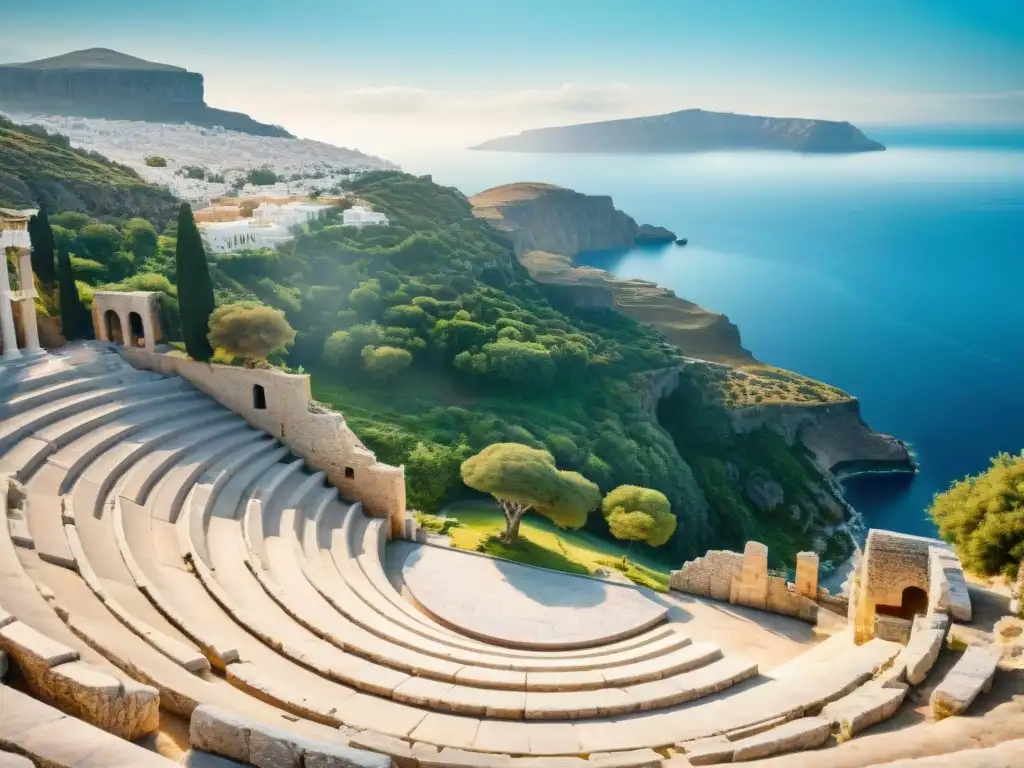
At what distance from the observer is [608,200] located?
196 m

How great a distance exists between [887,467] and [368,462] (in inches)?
2534

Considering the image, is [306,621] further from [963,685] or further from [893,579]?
[893,579]

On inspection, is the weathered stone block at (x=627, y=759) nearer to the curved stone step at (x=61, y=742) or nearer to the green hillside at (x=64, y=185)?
the curved stone step at (x=61, y=742)

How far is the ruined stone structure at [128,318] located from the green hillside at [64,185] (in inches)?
1050

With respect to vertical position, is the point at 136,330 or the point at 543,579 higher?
the point at 136,330

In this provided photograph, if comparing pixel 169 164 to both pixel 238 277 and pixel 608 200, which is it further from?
pixel 608 200

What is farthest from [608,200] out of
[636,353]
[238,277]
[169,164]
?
[238,277]

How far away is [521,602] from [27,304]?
18102 millimetres

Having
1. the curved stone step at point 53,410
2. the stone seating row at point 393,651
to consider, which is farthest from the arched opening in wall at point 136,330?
the stone seating row at point 393,651

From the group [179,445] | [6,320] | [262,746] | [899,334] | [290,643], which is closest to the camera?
[262,746]

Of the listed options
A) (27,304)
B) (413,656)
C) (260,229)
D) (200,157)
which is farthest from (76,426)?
(200,157)

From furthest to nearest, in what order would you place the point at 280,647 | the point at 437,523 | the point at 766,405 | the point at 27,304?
the point at 766,405 < the point at 437,523 < the point at 27,304 < the point at 280,647

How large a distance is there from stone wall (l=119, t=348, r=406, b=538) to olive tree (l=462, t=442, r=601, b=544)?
2.71 metres

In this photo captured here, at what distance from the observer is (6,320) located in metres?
24.2
